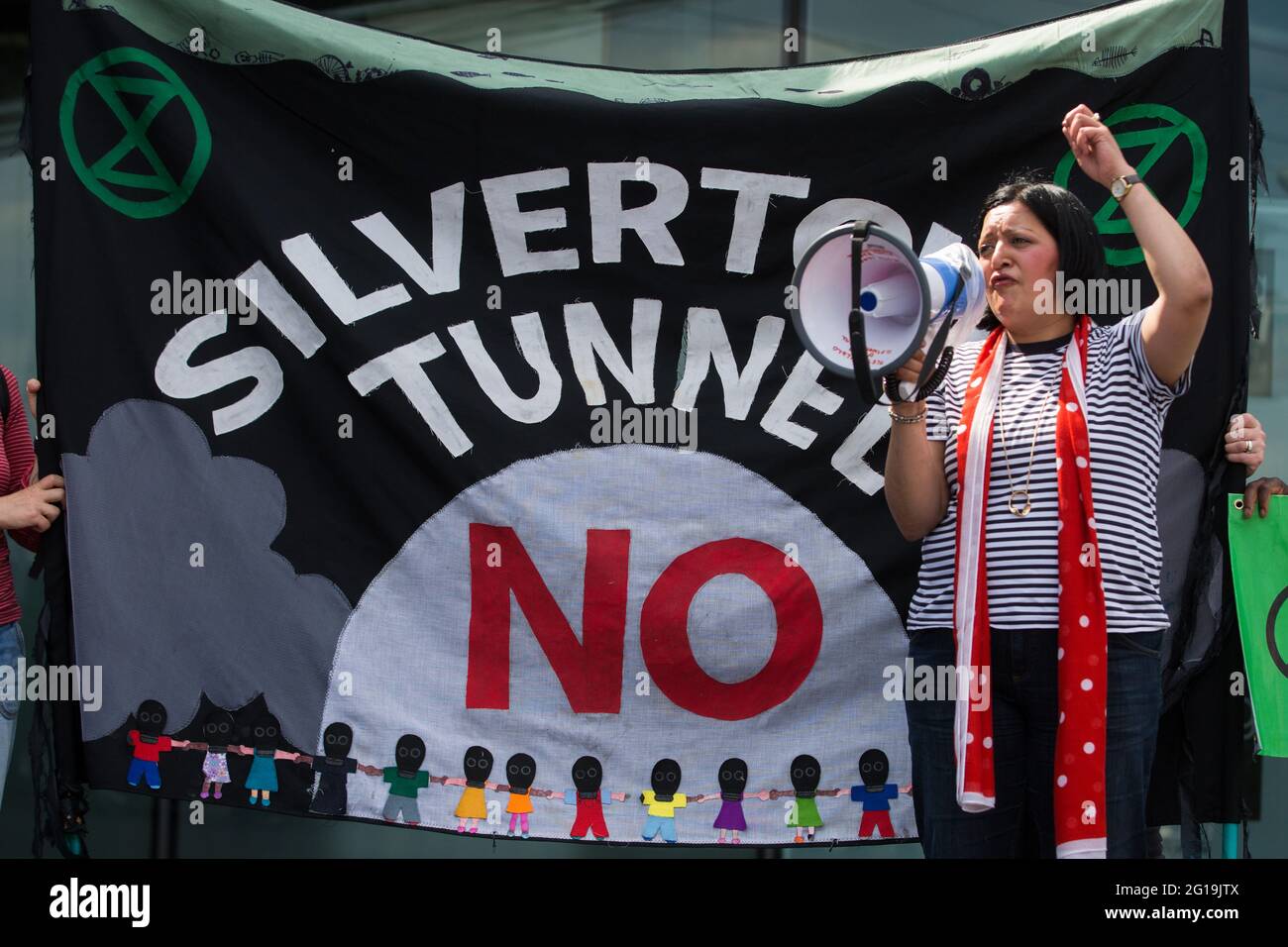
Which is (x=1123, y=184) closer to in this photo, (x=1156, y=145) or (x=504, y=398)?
(x=1156, y=145)

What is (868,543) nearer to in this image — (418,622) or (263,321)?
(418,622)

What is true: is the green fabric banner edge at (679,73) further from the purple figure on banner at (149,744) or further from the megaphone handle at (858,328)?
the purple figure on banner at (149,744)

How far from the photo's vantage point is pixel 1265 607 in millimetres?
2936

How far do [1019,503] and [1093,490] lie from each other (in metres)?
0.14

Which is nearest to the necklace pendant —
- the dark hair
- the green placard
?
the dark hair

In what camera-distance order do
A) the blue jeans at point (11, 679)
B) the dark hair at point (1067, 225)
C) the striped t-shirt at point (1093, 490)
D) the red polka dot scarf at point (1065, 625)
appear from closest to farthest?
the red polka dot scarf at point (1065, 625)
the striped t-shirt at point (1093, 490)
the dark hair at point (1067, 225)
the blue jeans at point (11, 679)

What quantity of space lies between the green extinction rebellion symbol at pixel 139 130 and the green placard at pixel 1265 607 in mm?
2476

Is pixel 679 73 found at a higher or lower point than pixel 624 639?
higher

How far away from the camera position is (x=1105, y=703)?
2420 millimetres

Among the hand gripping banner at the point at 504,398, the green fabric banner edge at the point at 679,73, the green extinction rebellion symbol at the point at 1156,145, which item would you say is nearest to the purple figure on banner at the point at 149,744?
the hand gripping banner at the point at 504,398

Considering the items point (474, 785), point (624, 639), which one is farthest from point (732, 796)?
point (474, 785)

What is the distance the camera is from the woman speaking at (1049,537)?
242 centimetres

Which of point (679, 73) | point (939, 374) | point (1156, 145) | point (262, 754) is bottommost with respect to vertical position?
point (262, 754)

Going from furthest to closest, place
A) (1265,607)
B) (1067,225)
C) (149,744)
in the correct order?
1. (149,744)
2. (1265,607)
3. (1067,225)
